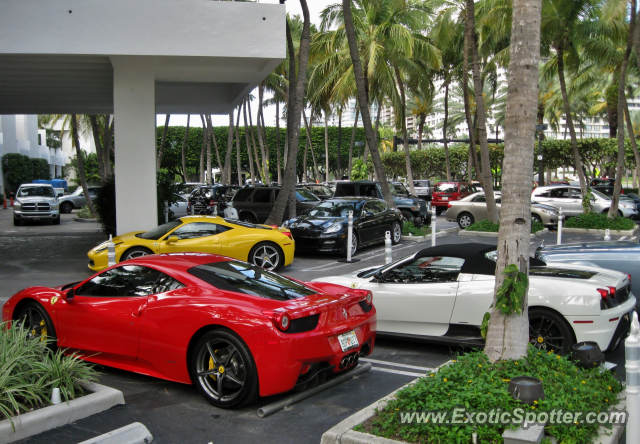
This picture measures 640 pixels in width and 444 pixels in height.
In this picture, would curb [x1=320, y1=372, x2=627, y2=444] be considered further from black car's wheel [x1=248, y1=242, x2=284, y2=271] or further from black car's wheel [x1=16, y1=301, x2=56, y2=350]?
black car's wheel [x1=248, y1=242, x2=284, y2=271]

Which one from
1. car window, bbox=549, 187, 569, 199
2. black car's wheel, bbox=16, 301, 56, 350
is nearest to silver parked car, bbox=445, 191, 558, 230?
car window, bbox=549, 187, 569, 199

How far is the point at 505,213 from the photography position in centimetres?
493

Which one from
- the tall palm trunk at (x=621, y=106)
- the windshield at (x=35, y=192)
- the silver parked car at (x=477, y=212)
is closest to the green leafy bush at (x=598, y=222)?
the tall palm trunk at (x=621, y=106)

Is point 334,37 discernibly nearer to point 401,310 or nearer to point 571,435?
point 401,310

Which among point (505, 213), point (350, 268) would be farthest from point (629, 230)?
point (505, 213)

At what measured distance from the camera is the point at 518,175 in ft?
16.1

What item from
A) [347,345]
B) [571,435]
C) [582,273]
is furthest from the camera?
[582,273]

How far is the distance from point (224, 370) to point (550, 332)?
3.56 metres

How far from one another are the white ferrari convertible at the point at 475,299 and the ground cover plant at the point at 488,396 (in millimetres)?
1069

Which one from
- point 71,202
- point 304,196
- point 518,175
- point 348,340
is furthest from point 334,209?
point 71,202

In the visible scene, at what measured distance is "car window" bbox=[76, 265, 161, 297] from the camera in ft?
19.2

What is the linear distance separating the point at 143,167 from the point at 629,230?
1602cm

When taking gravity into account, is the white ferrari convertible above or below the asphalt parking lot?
above

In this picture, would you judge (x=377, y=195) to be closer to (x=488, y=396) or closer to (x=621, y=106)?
(x=621, y=106)
